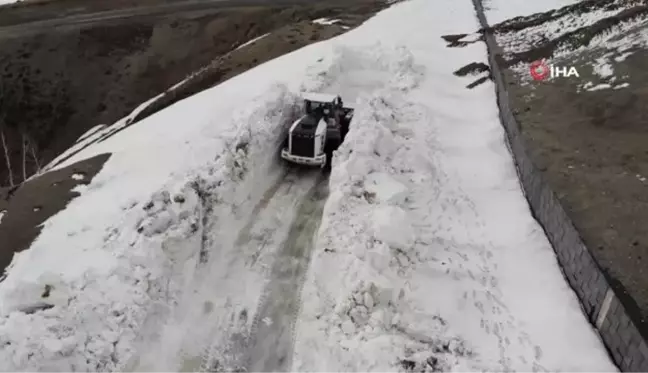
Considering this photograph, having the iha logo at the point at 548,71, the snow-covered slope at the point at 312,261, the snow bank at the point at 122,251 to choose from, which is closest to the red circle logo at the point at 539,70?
the iha logo at the point at 548,71

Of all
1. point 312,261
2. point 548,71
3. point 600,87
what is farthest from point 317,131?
point 548,71

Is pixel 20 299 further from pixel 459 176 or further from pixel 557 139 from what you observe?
pixel 557 139

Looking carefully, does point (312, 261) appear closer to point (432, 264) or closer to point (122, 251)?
point (432, 264)

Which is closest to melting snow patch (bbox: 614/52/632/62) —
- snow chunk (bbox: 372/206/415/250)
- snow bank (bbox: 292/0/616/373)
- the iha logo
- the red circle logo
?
the iha logo

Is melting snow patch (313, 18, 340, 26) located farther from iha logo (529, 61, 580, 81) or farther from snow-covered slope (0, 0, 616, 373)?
snow-covered slope (0, 0, 616, 373)

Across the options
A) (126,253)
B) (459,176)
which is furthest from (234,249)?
(459,176)
